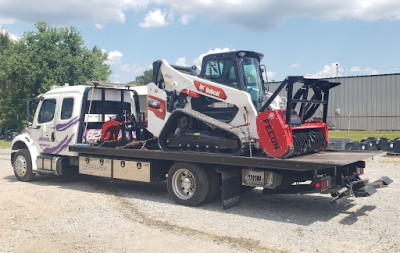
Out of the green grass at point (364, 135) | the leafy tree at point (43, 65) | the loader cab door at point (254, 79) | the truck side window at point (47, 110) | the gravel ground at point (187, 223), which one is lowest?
the gravel ground at point (187, 223)

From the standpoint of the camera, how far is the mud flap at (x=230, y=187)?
7724 millimetres

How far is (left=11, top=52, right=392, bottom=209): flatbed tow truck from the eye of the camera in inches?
286

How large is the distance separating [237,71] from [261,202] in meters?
2.91

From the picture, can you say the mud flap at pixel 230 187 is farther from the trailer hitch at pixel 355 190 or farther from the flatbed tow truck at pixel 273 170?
the trailer hitch at pixel 355 190

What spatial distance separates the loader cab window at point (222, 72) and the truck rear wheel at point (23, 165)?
5977 millimetres

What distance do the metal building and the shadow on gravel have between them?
2215cm

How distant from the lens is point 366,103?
29891 mm

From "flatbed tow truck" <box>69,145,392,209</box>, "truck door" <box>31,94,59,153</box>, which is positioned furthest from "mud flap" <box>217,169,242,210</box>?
"truck door" <box>31,94,59,153</box>

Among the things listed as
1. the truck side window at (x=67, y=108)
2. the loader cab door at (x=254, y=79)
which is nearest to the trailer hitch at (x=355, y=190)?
the loader cab door at (x=254, y=79)

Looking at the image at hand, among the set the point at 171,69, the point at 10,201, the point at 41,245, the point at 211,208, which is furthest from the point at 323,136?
the point at 10,201

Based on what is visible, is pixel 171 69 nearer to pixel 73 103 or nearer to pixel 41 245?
pixel 73 103

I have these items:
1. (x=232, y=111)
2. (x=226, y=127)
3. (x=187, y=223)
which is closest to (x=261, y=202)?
(x=226, y=127)

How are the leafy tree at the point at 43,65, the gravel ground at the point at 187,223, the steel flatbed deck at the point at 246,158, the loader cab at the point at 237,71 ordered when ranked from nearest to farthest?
1. the gravel ground at the point at 187,223
2. the steel flatbed deck at the point at 246,158
3. the loader cab at the point at 237,71
4. the leafy tree at the point at 43,65

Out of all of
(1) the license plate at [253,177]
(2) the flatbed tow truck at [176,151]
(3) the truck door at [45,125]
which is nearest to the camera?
(2) the flatbed tow truck at [176,151]
